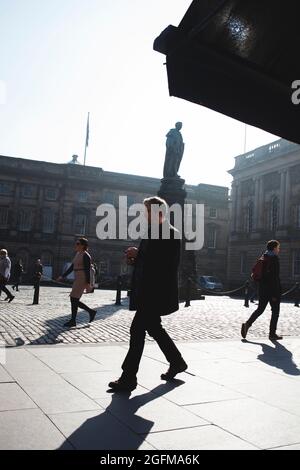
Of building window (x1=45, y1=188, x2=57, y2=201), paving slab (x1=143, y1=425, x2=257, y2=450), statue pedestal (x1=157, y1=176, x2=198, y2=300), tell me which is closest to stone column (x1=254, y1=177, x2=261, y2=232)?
building window (x1=45, y1=188, x2=57, y2=201)

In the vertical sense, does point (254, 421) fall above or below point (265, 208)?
below

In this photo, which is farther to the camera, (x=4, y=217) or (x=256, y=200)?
(x=4, y=217)

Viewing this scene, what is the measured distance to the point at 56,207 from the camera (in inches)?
1790

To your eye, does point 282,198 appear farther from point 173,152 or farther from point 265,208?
point 173,152

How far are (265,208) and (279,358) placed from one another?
3746 cm

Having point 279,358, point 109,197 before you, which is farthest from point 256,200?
point 279,358

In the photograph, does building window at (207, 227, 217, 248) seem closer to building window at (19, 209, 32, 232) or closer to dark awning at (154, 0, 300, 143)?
building window at (19, 209, 32, 232)

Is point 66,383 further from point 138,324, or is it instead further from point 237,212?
point 237,212

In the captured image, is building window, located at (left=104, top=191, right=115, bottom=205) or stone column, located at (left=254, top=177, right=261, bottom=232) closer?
stone column, located at (left=254, top=177, right=261, bottom=232)

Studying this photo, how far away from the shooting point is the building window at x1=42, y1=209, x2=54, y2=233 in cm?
4500

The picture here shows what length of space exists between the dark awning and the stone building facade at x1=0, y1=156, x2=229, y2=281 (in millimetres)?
40406

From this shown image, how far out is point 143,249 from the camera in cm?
444

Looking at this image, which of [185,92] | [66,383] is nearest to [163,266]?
[66,383]
